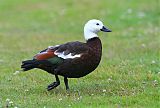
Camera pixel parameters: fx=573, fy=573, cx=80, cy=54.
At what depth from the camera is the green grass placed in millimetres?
9594

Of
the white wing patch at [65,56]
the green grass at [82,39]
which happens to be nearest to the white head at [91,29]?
the white wing patch at [65,56]

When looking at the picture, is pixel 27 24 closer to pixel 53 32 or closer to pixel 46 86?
pixel 53 32

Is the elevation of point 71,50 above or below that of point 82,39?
below

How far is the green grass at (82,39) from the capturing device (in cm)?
959

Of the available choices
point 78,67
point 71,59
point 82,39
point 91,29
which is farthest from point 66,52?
point 82,39

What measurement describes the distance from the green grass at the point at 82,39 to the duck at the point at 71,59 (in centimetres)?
41

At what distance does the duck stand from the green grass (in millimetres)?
407

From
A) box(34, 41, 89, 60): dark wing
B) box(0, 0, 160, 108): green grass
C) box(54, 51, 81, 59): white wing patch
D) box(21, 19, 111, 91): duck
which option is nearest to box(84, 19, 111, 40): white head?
box(21, 19, 111, 91): duck

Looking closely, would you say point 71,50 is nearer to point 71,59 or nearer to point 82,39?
point 71,59

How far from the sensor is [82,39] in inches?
774

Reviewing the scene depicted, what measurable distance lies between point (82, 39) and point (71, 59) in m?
9.48

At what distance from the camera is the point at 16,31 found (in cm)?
2225

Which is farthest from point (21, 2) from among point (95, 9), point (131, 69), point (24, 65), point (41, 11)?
point (24, 65)

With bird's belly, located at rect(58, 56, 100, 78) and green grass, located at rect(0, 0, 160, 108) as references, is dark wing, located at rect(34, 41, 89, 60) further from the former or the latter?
green grass, located at rect(0, 0, 160, 108)
